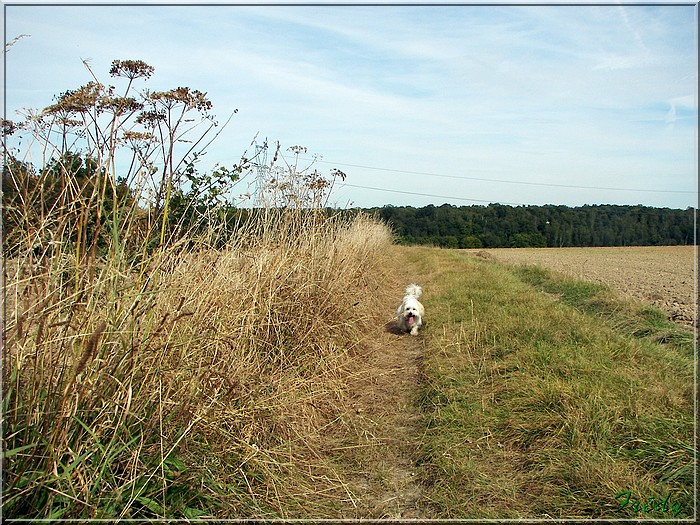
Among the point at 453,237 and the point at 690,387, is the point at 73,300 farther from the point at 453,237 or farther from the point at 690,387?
the point at 453,237

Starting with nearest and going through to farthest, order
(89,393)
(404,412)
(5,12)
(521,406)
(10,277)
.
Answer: (89,393) → (10,277) → (5,12) → (521,406) → (404,412)

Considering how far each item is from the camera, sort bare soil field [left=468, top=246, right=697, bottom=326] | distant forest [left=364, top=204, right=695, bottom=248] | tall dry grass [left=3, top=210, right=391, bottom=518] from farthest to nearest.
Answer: distant forest [left=364, top=204, right=695, bottom=248]
bare soil field [left=468, top=246, right=697, bottom=326]
tall dry grass [left=3, top=210, right=391, bottom=518]

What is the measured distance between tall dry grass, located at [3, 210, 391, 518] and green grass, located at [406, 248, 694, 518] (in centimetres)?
79

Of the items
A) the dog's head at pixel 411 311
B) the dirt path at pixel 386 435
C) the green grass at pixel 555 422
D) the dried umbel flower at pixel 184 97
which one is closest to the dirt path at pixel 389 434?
the dirt path at pixel 386 435

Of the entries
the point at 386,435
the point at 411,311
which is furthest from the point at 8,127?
the point at 411,311

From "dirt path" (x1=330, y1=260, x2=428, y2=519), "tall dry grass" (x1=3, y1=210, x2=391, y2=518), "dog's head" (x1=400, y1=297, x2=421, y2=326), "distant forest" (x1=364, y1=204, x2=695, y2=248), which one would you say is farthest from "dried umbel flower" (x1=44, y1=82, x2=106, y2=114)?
"distant forest" (x1=364, y1=204, x2=695, y2=248)

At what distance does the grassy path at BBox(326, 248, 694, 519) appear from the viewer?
2471 millimetres

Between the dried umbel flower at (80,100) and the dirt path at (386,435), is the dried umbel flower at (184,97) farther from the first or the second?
the dirt path at (386,435)

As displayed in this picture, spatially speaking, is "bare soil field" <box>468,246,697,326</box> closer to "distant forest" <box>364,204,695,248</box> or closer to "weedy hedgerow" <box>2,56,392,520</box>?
"distant forest" <box>364,204,695,248</box>

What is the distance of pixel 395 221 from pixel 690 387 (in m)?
20.0

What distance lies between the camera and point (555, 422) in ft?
10.0

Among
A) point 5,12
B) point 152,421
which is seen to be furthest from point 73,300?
point 5,12

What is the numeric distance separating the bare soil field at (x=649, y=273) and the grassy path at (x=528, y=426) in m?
1.48

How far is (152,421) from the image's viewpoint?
2.16 m
